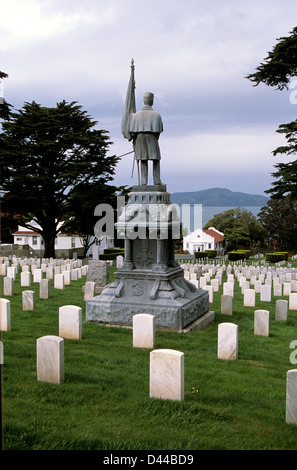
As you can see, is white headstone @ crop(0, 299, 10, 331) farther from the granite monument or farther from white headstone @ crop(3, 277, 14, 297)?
white headstone @ crop(3, 277, 14, 297)

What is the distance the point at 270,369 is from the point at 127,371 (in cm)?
261

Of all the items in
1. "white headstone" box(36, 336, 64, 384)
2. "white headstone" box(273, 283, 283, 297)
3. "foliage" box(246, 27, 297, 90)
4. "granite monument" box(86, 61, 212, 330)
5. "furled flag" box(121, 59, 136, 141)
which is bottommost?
"white headstone" box(273, 283, 283, 297)

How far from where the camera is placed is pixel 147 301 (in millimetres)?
10398

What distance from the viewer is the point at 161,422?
479 cm

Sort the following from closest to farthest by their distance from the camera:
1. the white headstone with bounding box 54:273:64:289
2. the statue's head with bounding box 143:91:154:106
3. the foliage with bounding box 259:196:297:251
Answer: the statue's head with bounding box 143:91:154:106
the white headstone with bounding box 54:273:64:289
the foliage with bounding box 259:196:297:251

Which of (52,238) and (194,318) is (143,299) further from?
(52,238)

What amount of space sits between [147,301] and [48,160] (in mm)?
25519

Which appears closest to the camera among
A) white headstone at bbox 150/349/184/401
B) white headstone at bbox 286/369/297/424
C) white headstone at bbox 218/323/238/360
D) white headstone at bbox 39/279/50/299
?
white headstone at bbox 286/369/297/424

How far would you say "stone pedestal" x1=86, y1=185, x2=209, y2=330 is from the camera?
1027 centimetres

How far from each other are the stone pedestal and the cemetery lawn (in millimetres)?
1151

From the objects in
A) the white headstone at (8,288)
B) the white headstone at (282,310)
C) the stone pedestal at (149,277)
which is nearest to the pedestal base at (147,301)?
the stone pedestal at (149,277)

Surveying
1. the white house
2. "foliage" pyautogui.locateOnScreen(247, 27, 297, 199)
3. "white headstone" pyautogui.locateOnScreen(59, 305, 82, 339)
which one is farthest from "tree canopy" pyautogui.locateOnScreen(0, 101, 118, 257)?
the white house

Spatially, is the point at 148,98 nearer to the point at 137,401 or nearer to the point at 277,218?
the point at 137,401
